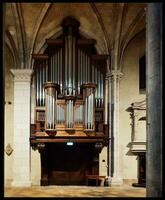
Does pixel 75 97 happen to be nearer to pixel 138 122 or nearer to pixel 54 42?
pixel 54 42

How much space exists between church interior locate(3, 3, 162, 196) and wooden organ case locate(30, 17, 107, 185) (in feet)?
0.14

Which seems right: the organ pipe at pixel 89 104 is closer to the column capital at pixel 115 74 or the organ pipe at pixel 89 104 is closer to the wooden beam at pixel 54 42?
the column capital at pixel 115 74

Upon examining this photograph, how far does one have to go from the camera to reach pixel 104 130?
17719 mm

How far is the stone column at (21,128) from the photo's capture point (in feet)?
57.7

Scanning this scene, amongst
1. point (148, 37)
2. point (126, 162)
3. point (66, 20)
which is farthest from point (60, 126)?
point (148, 37)

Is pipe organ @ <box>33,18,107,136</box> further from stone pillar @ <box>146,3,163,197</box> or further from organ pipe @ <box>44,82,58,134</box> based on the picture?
stone pillar @ <box>146,3,163,197</box>

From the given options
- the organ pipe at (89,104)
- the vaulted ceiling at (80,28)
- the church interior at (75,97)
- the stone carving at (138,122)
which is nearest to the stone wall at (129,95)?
the church interior at (75,97)

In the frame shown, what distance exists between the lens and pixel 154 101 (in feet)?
28.7

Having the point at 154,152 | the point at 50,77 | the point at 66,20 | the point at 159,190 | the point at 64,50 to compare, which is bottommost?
the point at 159,190

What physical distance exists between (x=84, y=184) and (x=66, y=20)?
7128mm

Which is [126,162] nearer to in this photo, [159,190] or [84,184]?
[84,184]

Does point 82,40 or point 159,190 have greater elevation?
point 82,40

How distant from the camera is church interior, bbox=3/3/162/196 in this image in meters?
17.3

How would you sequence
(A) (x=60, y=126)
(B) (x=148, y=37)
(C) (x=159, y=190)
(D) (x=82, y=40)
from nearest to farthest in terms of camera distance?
(C) (x=159, y=190)
(B) (x=148, y=37)
(A) (x=60, y=126)
(D) (x=82, y=40)
